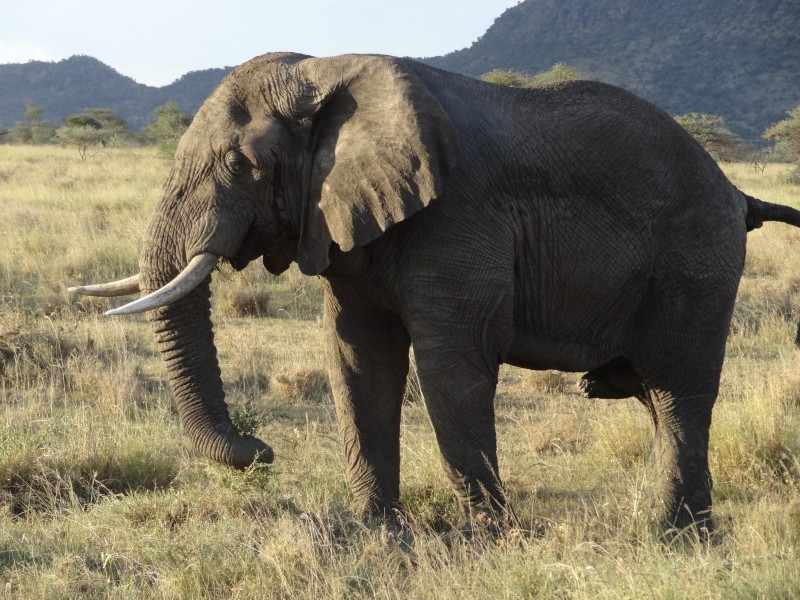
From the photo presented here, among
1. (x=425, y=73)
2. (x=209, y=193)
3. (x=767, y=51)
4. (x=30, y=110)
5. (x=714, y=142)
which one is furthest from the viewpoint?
(x=767, y=51)

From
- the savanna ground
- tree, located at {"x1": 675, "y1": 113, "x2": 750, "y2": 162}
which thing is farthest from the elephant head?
tree, located at {"x1": 675, "y1": 113, "x2": 750, "y2": 162}

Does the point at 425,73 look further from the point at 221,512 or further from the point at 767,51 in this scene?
the point at 767,51

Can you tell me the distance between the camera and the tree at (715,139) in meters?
36.6

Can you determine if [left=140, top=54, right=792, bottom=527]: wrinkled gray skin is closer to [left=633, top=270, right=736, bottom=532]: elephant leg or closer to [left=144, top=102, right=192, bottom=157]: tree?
[left=633, top=270, right=736, bottom=532]: elephant leg

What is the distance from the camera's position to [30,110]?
59.0 meters

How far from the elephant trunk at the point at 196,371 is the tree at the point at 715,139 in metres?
33.1

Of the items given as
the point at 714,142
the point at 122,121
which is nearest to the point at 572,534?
the point at 714,142

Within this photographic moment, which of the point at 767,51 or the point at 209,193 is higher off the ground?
the point at 767,51

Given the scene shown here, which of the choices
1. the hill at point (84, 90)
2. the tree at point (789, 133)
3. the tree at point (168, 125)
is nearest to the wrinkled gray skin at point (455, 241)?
the tree at point (789, 133)

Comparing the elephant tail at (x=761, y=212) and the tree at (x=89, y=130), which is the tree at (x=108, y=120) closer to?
the tree at (x=89, y=130)

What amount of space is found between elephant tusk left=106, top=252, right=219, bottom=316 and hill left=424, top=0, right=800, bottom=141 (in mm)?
69207

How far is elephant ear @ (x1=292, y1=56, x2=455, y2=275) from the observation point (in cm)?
473

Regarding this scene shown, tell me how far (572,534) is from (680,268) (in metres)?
1.44

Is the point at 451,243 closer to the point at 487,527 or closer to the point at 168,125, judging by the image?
the point at 487,527
